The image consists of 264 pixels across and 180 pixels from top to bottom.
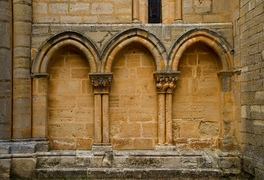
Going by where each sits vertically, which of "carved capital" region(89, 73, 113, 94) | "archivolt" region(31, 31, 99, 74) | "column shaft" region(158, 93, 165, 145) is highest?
"archivolt" region(31, 31, 99, 74)

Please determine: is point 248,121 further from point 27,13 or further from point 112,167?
point 27,13

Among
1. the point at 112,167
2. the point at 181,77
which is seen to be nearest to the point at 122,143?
the point at 112,167

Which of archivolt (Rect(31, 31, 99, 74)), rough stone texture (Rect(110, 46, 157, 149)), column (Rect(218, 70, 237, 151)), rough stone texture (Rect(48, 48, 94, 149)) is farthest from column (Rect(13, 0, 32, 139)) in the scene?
column (Rect(218, 70, 237, 151))

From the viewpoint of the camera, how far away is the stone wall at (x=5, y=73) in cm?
520

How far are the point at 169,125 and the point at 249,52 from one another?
7.54ft

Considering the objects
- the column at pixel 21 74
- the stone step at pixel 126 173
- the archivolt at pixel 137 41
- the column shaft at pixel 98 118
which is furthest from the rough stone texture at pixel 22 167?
the archivolt at pixel 137 41

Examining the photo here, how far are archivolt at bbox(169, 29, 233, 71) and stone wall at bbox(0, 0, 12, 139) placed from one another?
3616mm

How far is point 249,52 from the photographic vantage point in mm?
4977

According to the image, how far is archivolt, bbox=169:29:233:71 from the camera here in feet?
17.8

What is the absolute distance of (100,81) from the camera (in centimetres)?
537

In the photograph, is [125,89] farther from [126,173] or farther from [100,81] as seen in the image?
[126,173]

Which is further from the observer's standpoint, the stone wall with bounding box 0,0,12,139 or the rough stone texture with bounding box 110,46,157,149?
the rough stone texture with bounding box 110,46,157,149

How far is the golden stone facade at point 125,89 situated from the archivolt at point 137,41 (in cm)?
2

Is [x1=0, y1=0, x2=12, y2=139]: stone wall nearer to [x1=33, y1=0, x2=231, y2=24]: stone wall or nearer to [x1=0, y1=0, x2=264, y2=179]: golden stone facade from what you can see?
[x1=0, y1=0, x2=264, y2=179]: golden stone facade
